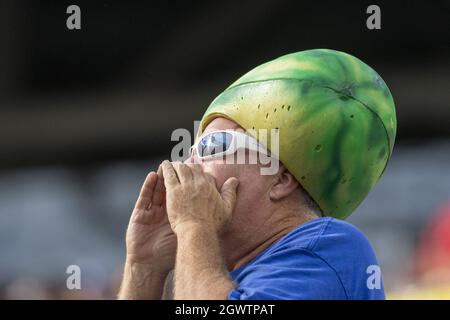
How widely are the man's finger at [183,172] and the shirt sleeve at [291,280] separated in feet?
1.20

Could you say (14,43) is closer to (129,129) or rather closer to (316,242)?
(129,129)

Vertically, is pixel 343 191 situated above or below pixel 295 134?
below

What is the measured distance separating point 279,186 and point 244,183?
13cm

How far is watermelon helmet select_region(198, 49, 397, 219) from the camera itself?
292 cm

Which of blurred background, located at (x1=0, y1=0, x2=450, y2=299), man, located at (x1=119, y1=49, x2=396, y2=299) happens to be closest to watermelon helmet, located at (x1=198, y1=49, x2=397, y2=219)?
man, located at (x1=119, y1=49, x2=396, y2=299)

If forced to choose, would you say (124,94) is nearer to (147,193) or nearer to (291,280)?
(147,193)

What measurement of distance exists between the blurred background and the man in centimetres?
536

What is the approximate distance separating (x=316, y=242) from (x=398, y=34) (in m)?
7.39

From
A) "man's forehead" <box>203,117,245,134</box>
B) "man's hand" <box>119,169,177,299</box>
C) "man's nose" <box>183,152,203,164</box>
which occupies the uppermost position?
"man's forehead" <box>203,117,245,134</box>

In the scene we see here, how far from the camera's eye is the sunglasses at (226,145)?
292cm

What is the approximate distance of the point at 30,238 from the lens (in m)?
9.29

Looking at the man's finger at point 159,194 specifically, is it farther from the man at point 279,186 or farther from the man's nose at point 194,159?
the man's nose at point 194,159

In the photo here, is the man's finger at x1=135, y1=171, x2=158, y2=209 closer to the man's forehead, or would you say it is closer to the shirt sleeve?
the man's forehead
